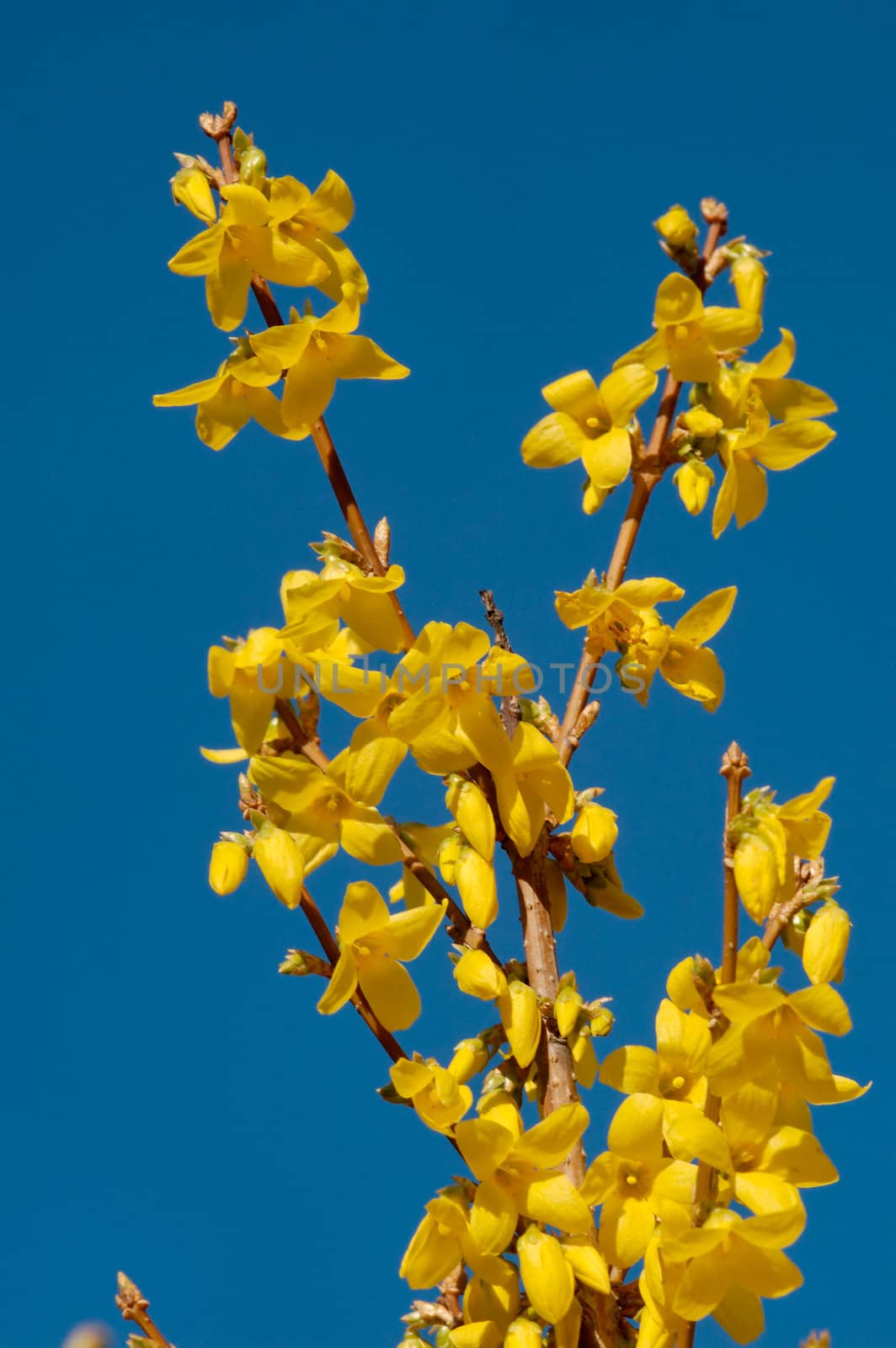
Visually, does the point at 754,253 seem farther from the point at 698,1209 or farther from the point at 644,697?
the point at 698,1209

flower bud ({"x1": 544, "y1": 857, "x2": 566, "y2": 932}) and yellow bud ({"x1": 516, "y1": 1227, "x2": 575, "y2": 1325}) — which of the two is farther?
flower bud ({"x1": 544, "y1": 857, "x2": 566, "y2": 932})

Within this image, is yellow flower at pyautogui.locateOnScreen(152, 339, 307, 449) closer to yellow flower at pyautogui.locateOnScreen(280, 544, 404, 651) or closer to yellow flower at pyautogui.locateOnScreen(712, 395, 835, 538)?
yellow flower at pyautogui.locateOnScreen(280, 544, 404, 651)

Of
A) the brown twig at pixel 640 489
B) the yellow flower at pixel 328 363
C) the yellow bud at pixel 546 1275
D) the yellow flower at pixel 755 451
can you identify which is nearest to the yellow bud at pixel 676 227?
the brown twig at pixel 640 489

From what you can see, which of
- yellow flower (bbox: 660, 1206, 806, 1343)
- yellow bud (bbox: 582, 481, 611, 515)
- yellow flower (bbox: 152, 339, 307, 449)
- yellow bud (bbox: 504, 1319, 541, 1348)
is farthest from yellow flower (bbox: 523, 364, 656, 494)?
yellow bud (bbox: 504, 1319, 541, 1348)

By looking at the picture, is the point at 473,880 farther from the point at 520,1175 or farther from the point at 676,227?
the point at 676,227

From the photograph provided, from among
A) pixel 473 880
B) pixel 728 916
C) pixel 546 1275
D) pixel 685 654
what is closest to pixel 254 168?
pixel 685 654

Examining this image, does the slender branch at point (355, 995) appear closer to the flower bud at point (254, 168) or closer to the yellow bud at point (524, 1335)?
the yellow bud at point (524, 1335)

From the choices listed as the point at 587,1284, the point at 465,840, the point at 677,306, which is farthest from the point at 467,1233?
the point at 677,306

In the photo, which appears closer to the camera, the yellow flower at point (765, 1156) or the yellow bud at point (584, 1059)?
the yellow flower at point (765, 1156)
